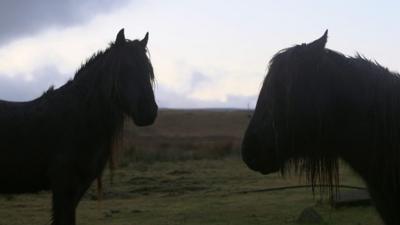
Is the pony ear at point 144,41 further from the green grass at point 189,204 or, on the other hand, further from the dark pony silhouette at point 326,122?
the dark pony silhouette at point 326,122

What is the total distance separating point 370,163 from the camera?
10.5 ft

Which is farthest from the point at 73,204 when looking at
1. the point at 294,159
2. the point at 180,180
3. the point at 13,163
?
the point at 180,180

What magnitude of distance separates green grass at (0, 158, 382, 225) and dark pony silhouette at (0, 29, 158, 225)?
4.25ft

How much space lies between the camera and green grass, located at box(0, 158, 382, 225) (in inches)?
398

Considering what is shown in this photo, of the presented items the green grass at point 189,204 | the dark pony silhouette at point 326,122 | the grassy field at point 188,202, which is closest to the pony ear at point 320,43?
the dark pony silhouette at point 326,122

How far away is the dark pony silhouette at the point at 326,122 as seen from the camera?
121 inches

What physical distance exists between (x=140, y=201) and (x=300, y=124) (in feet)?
33.7

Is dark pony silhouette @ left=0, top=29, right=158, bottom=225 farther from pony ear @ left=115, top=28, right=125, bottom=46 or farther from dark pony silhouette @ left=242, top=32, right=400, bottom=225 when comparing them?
dark pony silhouette @ left=242, top=32, right=400, bottom=225

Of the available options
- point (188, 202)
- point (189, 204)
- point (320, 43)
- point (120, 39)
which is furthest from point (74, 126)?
point (188, 202)

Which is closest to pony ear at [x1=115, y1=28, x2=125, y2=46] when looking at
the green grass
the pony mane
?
the green grass

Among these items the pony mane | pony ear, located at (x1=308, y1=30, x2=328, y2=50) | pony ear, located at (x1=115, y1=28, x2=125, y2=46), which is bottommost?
the pony mane

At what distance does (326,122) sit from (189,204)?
927 centimetres

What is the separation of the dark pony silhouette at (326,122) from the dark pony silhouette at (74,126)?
9.27 ft

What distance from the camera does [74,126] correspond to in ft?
20.2
